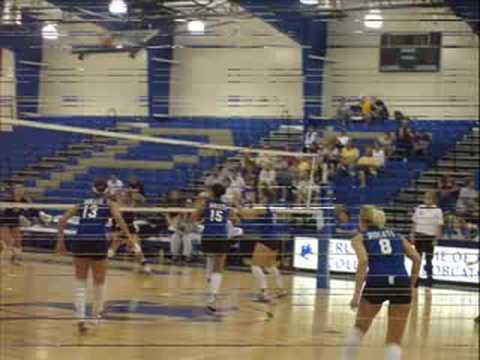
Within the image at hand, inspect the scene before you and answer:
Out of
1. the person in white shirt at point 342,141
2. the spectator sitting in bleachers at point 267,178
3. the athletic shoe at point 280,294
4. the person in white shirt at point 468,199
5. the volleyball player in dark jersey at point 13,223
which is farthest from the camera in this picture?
the person in white shirt at point 468,199

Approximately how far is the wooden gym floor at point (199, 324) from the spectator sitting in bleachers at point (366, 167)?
1.57 meters

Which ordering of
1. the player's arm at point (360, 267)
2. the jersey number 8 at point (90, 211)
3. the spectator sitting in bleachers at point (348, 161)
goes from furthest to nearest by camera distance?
1. the spectator sitting in bleachers at point (348, 161)
2. the jersey number 8 at point (90, 211)
3. the player's arm at point (360, 267)

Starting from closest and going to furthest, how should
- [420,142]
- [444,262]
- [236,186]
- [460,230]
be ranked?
[236,186] → [460,230] → [444,262] → [420,142]

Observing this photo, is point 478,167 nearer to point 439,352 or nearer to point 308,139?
point 308,139

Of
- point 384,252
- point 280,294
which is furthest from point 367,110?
point 384,252

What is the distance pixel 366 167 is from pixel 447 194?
1.44 metres

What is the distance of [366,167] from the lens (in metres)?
13.2

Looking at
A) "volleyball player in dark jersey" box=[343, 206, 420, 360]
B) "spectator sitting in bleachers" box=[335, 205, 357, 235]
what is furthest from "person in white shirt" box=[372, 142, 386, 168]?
"volleyball player in dark jersey" box=[343, 206, 420, 360]

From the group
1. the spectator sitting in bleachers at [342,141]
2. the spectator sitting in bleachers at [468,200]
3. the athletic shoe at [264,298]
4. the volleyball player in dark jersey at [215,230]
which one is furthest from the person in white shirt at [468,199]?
the volleyball player in dark jersey at [215,230]

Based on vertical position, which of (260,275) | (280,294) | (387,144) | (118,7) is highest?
(118,7)

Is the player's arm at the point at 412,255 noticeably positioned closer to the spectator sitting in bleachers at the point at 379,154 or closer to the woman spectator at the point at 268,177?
the woman spectator at the point at 268,177

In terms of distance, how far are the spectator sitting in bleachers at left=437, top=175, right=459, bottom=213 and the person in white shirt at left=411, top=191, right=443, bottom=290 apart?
71cm

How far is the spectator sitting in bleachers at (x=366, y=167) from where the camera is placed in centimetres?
1296

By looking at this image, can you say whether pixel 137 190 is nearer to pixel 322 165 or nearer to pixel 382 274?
pixel 322 165
